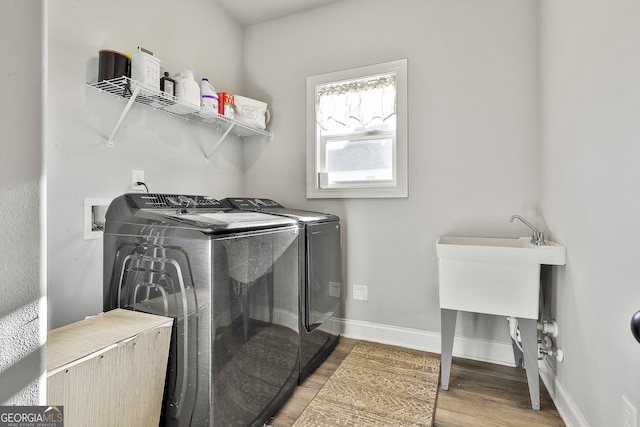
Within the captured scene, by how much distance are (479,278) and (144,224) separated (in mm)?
1709

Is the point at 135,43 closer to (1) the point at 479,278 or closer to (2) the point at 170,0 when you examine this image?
(2) the point at 170,0

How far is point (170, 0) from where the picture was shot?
6.88ft

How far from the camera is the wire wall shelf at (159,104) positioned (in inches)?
63.2

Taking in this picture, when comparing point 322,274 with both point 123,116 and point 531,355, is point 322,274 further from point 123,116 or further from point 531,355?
point 123,116

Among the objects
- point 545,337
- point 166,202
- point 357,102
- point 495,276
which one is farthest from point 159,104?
point 545,337

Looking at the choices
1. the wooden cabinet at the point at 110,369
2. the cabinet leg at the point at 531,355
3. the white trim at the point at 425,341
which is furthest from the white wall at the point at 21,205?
the white trim at the point at 425,341

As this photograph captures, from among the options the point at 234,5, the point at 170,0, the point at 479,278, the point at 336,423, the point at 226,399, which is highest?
the point at 234,5

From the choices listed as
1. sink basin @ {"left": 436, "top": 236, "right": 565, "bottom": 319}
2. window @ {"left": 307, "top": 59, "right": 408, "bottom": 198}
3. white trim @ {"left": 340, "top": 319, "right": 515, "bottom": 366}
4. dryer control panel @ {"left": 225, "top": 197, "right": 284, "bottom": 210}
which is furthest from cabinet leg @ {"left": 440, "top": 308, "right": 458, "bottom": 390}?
dryer control panel @ {"left": 225, "top": 197, "right": 284, "bottom": 210}

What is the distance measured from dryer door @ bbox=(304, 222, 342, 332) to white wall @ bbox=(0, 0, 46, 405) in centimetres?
134

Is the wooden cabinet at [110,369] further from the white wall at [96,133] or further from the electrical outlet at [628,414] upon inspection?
the electrical outlet at [628,414]

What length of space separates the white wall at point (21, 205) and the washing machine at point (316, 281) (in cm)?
122

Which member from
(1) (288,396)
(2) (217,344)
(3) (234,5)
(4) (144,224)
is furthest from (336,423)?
(3) (234,5)

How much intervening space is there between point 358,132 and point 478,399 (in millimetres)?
1952

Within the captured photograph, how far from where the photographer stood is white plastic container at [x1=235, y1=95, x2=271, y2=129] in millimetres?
2461
